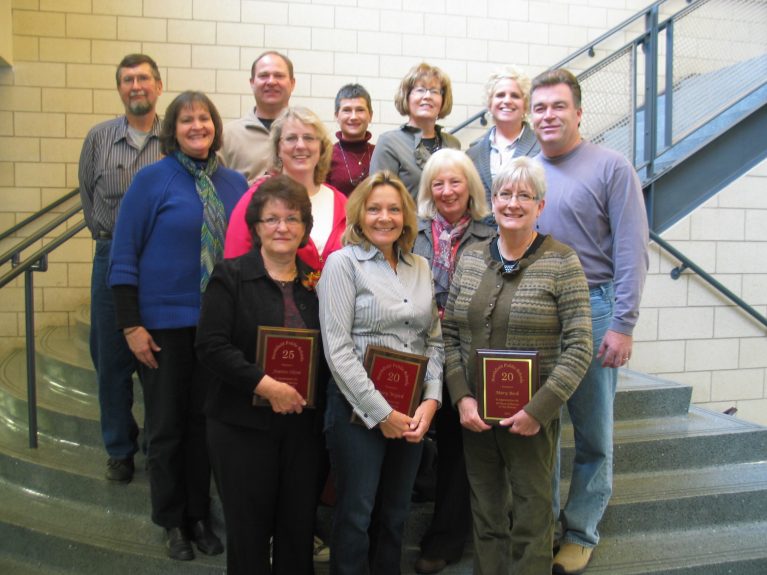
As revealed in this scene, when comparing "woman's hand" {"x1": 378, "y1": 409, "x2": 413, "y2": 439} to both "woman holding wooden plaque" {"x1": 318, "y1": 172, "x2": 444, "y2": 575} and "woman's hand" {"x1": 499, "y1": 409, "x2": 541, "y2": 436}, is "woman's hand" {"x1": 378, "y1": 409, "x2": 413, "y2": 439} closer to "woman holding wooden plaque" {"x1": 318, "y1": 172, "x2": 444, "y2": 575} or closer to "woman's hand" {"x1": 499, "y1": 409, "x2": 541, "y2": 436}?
"woman holding wooden plaque" {"x1": 318, "y1": 172, "x2": 444, "y2": 575}

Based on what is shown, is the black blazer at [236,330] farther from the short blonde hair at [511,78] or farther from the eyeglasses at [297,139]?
the short blonde hair at [511,78]

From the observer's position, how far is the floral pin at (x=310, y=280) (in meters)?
2.13

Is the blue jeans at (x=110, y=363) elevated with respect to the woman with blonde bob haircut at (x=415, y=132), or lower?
lower

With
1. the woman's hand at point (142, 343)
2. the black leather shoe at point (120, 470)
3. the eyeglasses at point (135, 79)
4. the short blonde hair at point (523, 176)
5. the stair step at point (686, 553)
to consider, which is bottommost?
the stair step at point (686, 553)

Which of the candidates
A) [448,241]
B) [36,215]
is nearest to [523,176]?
[448,241]

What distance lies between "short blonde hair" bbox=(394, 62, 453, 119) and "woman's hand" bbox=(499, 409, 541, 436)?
1384mm

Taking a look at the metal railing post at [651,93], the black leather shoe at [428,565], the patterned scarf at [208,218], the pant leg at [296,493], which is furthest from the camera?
the metal railing post at [651,93]

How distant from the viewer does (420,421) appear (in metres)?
2.07

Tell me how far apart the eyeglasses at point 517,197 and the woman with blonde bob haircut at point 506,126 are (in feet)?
2.18

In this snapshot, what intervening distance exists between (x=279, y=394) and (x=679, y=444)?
85.1 inches

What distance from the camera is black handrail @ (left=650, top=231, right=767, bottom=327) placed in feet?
14.0

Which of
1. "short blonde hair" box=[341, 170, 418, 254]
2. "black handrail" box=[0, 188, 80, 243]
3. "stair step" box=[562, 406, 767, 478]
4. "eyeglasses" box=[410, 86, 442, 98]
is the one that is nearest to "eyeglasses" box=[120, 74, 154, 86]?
"eyeglasses" box=[410, 86, 442, 98]

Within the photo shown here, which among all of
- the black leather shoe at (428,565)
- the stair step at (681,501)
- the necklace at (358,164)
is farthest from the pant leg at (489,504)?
the necklace at (358,164)

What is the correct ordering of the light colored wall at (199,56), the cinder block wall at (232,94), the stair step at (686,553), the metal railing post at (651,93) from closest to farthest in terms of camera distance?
the stair step at (686,553)
the metal railing post at (651,93)
the cinder block wall at (232,94)
the light colored wall at (199,56)
